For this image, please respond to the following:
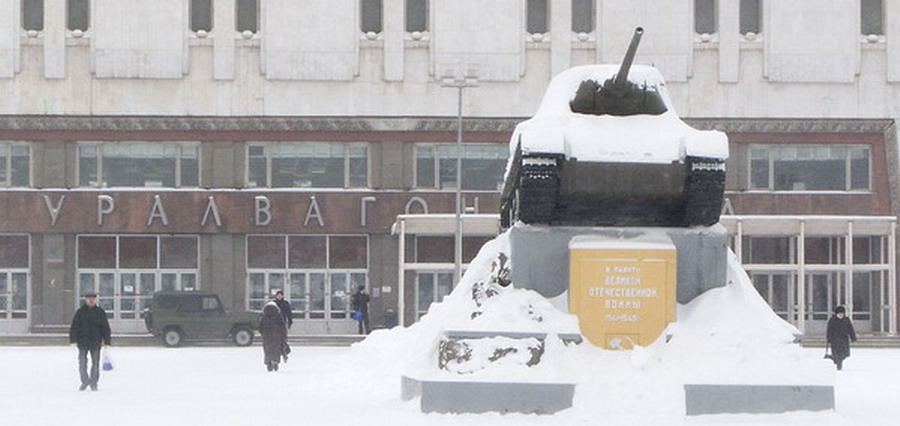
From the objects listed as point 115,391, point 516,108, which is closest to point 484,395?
point 115,391

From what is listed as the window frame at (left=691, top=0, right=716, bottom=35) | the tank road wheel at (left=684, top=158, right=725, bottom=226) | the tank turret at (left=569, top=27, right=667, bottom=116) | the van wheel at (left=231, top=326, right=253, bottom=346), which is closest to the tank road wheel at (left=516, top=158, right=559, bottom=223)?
the tank turret at (left=569, top=27, right=667, bottom=116)

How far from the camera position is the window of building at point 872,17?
57656mm

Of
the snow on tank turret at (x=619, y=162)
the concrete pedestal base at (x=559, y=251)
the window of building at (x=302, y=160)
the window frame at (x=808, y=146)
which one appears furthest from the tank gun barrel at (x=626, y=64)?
the window frame at (x=808, y=146)

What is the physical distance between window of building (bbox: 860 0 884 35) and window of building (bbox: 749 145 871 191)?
4.01 metres

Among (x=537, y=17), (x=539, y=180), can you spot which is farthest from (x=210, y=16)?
(x=539, y=180)

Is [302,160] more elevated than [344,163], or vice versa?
[302,160]

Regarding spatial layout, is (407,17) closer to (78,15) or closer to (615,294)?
(78,15)

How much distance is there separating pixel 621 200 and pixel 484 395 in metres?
3.09

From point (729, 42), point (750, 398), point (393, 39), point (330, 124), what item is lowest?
point (750, 398)

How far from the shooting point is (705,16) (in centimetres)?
5753

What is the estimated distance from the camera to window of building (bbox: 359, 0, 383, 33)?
57281 millimetres

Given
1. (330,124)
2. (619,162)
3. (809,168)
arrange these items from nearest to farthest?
1. (619,162)
2. (330,124)
3. (809,168)

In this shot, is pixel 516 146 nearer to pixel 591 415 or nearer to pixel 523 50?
pixel 591 415

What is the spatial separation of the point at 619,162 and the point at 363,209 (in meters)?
36.7
